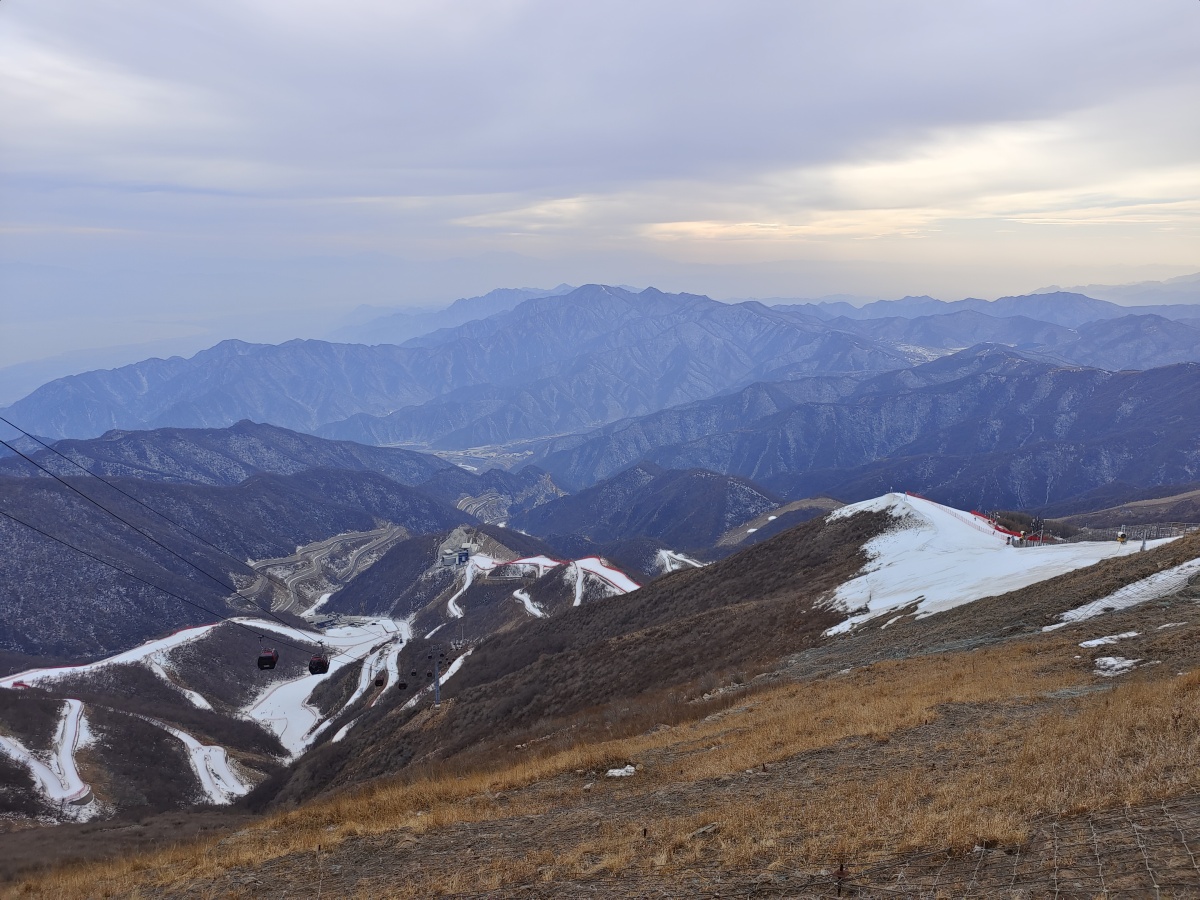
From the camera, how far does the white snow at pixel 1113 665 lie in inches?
653

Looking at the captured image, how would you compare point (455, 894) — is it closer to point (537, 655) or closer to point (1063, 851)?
point (1063, 851)

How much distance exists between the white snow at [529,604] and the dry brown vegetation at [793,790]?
7161cm

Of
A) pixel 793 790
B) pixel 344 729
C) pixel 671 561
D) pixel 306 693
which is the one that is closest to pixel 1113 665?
pixel 793 790

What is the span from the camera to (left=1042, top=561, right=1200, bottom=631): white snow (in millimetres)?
22500

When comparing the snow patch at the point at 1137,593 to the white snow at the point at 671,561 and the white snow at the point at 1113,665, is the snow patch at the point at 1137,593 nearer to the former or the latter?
the white snow at the point at 1113,665

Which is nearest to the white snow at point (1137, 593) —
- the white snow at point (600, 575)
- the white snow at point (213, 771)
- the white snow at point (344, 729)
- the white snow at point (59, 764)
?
the white snow at point (344, 729)

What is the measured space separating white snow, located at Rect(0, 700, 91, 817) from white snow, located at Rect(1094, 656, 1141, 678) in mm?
66350

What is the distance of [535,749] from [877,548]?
2874 centimetres

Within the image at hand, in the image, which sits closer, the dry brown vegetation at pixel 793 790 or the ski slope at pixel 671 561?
the dry brown vegetation at pixel 793 790

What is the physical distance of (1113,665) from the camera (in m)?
17.0

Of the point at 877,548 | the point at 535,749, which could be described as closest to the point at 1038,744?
the point at 535,749

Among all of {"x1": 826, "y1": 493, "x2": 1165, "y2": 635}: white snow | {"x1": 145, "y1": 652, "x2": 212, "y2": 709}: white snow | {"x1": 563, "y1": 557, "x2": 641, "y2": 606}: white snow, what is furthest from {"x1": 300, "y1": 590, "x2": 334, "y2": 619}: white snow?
{"x1": 826, "y1": 493, "x2": 1165, "y2": 635}: white snow

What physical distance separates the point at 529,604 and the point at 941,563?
70.5 metres

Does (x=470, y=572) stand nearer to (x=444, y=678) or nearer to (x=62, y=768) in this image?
(x=444, y=678)
